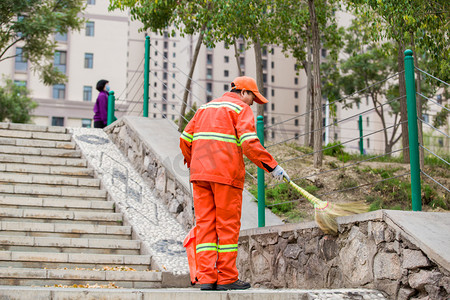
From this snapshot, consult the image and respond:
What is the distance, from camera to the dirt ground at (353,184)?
7.33 meters

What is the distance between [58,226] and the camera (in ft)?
20.4

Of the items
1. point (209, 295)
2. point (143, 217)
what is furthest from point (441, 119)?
point (209, 295)

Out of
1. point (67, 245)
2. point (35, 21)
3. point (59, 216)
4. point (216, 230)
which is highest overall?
point (35, 21)

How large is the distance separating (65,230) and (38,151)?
8.86 feet

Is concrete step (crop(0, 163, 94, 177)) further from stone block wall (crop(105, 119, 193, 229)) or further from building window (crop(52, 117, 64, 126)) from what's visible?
building window (crop(52, 117, 64, 126))

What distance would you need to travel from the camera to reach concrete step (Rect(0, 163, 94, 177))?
7.80m

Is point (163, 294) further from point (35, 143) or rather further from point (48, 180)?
point (35, 143)

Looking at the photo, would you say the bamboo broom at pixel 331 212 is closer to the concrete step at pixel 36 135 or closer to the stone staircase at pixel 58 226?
the stone staircase at pixel 58 226

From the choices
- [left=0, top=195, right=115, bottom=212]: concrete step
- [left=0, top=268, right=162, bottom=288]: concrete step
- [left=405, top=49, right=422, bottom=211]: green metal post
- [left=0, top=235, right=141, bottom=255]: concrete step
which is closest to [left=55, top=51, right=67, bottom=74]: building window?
[left=0, top=195, right=115, bottom=212]: concrete step

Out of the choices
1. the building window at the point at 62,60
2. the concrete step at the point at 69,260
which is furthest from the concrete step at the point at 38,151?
the building window at the point at 62,60

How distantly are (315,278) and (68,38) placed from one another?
4342cm

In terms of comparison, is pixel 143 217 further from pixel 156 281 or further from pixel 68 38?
pixel 68 38

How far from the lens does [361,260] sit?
4.02 metres

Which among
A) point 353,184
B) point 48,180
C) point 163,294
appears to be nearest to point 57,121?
point 48,180
